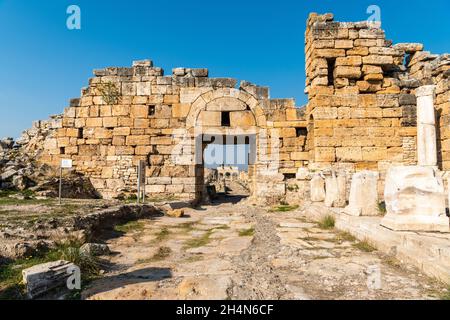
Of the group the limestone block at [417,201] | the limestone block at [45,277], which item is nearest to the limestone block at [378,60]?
the limestone block at [417,201]

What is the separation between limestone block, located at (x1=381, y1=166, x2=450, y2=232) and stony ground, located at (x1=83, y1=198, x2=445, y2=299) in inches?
23.0

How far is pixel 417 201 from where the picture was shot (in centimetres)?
408

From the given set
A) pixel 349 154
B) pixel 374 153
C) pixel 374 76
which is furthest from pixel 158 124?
pixel 374 76

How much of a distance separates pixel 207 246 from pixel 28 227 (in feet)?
8.78

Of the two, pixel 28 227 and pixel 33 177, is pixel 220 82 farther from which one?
pixel 28 227

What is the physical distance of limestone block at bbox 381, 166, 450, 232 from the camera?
3.98 m

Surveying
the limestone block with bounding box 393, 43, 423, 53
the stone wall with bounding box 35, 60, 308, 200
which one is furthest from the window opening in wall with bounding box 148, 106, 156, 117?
the limestone block with bounding box 393, 43, 423, 53

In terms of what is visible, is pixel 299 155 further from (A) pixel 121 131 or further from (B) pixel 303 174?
(A) pixel 121 131

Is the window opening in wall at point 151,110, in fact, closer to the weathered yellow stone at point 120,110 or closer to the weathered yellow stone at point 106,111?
the weathered yellow stone at point 120,110

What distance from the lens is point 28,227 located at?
4.54 metres

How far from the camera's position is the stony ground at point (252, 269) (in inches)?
110

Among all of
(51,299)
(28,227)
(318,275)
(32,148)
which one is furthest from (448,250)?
(32,148)

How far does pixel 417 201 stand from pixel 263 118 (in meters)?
7.75
